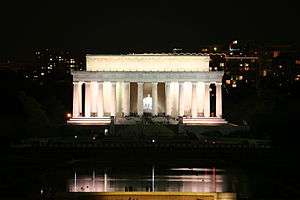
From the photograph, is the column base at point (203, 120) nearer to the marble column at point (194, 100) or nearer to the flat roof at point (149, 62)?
the marble column at point (194, 100)

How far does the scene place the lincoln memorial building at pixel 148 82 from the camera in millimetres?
133125

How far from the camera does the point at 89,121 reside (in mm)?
127438

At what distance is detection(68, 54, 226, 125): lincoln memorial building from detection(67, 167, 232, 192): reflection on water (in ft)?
193

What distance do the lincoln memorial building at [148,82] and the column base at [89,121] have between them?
1.71 meters

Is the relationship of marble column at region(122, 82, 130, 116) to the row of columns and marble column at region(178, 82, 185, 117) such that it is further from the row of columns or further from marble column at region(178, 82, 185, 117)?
marble column at region(178, 82, 185, 117)

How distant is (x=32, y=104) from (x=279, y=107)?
30.0m

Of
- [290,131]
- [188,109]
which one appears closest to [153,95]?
[188,109]

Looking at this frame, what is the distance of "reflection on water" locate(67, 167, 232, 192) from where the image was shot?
6159 cm

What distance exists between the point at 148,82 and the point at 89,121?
10.7 metres

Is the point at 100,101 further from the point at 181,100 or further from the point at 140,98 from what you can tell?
the point at 181,100

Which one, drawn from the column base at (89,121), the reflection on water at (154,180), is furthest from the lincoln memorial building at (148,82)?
the reflection on water at (154,180)

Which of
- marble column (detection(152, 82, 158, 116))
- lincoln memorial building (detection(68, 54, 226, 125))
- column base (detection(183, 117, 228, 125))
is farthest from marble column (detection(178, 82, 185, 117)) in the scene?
column base (detection(183, 117, 228, 125))

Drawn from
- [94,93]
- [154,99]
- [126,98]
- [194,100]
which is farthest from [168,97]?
[94,93]

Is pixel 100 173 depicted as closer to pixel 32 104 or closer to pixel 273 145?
pixel 273 145
